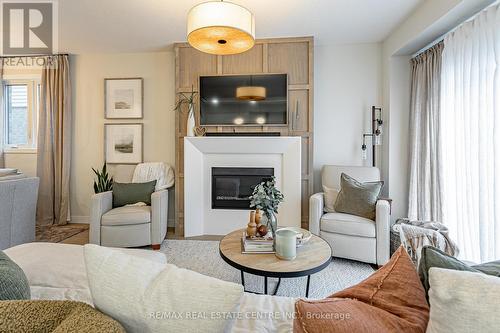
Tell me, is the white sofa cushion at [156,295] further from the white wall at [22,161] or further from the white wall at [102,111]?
the white wall at [22,161]

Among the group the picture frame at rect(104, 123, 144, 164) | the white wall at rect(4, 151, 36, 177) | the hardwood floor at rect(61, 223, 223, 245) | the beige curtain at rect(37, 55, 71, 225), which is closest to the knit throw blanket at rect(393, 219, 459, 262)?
the hardwood floor at rect(61, 223, 223, 245)

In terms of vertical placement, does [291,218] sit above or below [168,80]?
below

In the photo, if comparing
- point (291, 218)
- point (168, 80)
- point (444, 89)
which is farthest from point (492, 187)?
point (168, 80)

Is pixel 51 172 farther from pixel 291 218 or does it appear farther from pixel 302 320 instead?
pixel 302 320

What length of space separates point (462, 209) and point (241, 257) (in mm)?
2102

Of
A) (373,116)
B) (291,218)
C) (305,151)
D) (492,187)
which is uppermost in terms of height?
(373,116)

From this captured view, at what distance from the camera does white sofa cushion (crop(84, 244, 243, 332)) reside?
56 cm

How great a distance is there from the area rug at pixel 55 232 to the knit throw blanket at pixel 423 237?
4.00 metres

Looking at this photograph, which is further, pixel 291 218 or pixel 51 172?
pixel 51 172

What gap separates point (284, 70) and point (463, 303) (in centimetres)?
335

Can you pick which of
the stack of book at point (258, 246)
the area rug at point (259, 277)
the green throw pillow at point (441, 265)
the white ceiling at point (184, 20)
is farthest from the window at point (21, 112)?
the green throw pillow at point (441, 265)

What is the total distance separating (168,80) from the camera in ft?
12.9

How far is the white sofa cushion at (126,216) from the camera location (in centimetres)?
293

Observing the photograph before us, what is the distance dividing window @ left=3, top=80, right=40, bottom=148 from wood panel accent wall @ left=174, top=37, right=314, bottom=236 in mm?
2505
